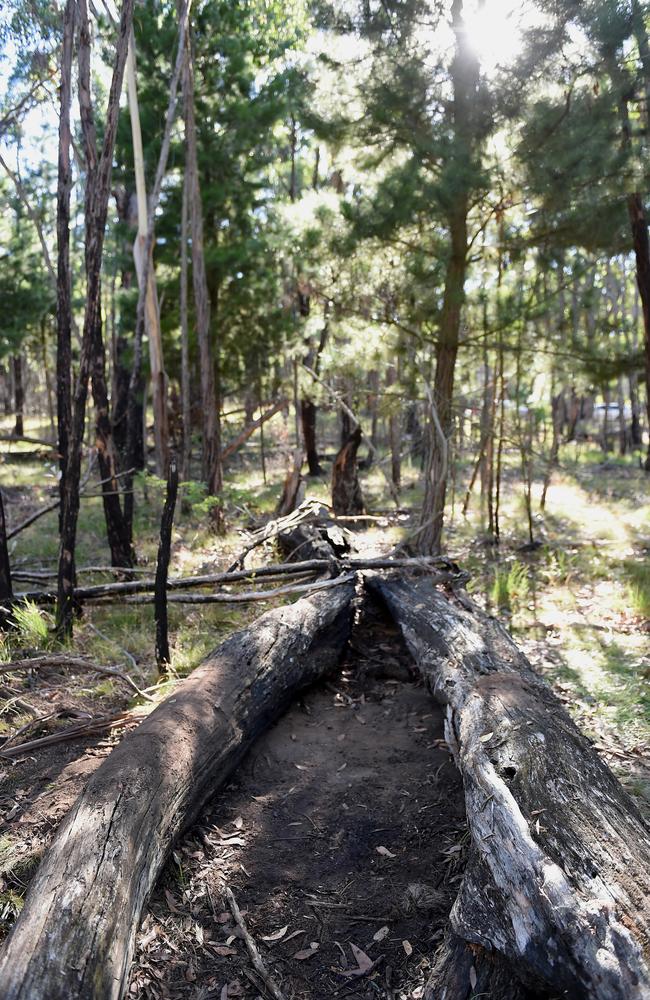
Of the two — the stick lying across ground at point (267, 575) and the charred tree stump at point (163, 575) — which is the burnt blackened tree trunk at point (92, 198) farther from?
the stick lying across ground at point (267, 575)

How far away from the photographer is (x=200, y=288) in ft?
30.7

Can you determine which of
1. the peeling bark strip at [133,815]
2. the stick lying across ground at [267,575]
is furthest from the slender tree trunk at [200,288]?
the peeling bark strip at [133,815]

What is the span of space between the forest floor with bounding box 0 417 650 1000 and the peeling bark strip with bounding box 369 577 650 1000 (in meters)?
0.37

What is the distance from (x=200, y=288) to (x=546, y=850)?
818cm

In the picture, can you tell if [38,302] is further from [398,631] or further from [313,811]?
[313,811]

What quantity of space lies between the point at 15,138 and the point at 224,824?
49.0 ft

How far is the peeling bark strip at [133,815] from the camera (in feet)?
7.08

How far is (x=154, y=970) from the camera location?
253 cm

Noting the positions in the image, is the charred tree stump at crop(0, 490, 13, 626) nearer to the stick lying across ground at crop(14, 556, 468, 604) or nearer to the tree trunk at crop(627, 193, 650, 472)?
the stick lying across ground at crop(14, 556, 468, 604)

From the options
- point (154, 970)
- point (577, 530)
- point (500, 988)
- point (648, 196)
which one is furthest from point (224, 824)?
point (577, 530)

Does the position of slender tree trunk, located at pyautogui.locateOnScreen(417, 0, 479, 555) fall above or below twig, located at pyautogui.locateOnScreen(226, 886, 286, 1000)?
above

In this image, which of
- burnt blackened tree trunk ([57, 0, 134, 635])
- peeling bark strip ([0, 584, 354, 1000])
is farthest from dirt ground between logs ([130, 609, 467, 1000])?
burnt blackened tree trunk ([57, 0, 134, 635])

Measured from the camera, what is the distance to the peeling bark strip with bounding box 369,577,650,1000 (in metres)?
2.10

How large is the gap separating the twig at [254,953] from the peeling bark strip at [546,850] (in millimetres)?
526
